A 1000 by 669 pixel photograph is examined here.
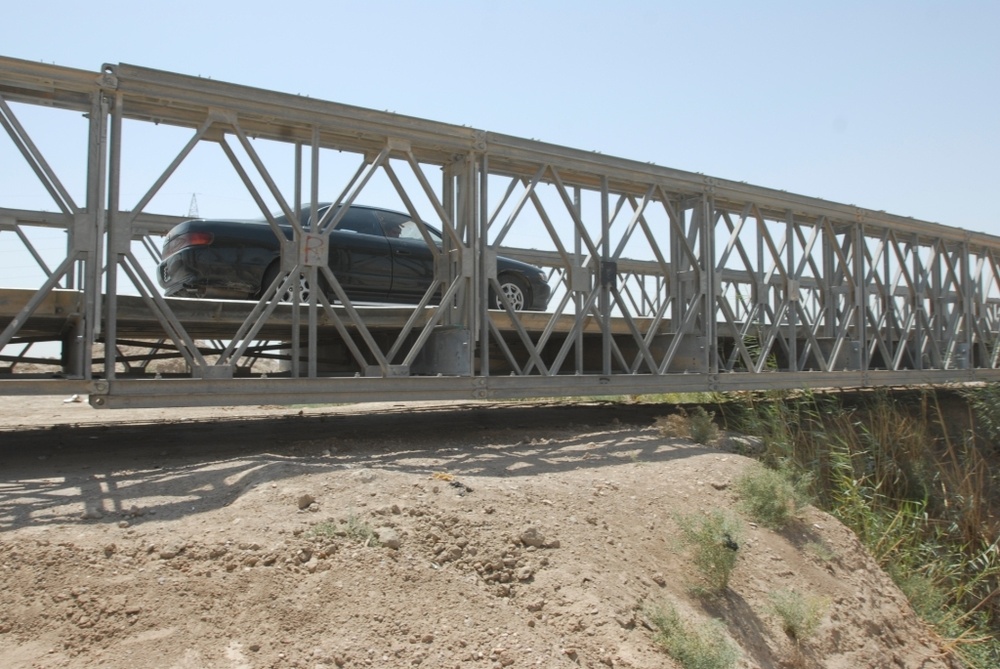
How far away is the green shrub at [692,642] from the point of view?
14.5ft

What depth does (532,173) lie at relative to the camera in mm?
9078

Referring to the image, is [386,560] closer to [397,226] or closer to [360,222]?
[360,222]

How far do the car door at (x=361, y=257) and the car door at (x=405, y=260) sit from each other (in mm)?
95

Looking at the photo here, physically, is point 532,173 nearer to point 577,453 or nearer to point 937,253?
point 577,453

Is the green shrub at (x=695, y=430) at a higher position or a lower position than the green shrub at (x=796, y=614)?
higher

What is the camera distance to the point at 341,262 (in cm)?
936

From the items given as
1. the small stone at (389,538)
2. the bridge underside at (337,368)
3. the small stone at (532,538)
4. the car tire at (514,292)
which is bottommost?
the small stone at (532,538)

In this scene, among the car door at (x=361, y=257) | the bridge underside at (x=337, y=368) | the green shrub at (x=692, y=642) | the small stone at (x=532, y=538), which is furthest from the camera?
the car door at (x=361, y=257)

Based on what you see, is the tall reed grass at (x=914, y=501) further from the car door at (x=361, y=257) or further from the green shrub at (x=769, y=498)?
the car door at (x=361, y=257)

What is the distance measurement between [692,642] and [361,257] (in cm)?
638

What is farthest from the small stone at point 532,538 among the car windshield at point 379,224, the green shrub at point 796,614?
the car windshield at point 379,224

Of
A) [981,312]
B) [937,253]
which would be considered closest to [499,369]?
[937,253]

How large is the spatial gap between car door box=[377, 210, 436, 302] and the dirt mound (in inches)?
100

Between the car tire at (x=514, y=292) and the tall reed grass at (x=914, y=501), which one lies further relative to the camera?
→ the car tire at (x=514, y=292)
